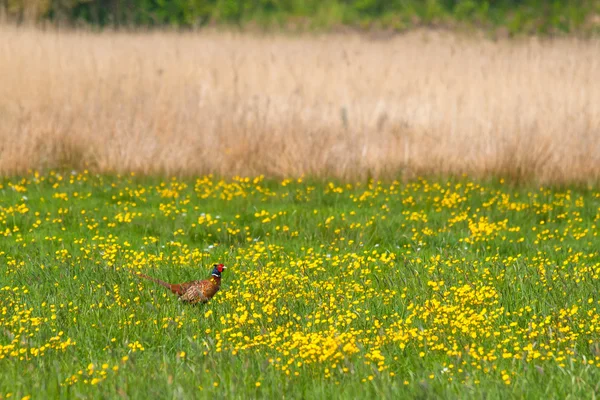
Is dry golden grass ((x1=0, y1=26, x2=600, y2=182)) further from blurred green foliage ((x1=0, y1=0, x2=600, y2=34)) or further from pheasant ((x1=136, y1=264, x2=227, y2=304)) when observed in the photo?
blurred green foliage ((x1=0, y1=0, x2=600, y2=34))

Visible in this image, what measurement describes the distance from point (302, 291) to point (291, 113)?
6.42 metres

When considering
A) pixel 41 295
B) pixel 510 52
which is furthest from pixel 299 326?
pixel 510 52

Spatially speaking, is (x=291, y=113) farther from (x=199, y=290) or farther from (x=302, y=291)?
(x=199, y=290)

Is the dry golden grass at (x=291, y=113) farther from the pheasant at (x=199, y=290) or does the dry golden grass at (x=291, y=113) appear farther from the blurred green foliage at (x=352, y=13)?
the blurred green foliage at (x=352, y=13)

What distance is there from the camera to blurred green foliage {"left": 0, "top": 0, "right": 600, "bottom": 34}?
30688 mm

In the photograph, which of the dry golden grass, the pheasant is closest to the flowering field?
the pheasant

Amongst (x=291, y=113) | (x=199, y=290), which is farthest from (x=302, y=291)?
(x=291, y=113)

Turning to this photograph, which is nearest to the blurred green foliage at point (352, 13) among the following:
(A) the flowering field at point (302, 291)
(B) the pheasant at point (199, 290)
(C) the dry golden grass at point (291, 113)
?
(C) the dry golden grass at point (291, 113)

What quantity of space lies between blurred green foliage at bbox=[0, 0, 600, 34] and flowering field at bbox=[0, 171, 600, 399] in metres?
20.8

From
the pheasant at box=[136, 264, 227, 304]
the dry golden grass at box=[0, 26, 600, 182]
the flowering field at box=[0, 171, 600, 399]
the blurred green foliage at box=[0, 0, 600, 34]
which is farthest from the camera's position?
the blurred green foliage at box=[0, 0, 600, 34]

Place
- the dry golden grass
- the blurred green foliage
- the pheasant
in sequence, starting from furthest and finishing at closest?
the blurred green foliage < the dry golden grass < the pheasant

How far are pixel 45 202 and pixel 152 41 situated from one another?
870 cm

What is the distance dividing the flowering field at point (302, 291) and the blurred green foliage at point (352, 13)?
20793 mm

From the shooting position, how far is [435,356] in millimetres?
5070
